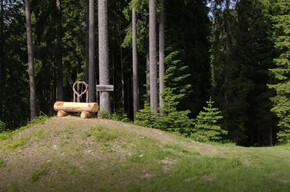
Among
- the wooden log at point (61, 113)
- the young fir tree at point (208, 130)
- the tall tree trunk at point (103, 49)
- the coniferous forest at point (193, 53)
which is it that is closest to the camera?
the wooden log at point (61, 113)

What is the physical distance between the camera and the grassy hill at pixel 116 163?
6574mm

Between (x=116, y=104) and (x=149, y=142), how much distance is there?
21.4 m

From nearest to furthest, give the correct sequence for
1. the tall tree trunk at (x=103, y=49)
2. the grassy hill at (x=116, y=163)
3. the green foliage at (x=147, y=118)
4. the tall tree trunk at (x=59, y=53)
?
the grassy hill at (x=116, y=163)
the tall tree trunk at (x=103, y=49)
the green foliage at (x=147, y=118)
the tall tree trunk at (x=59, y=53)

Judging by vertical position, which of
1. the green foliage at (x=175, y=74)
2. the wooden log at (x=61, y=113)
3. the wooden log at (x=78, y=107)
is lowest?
the wooden log at (x=61, y=113)

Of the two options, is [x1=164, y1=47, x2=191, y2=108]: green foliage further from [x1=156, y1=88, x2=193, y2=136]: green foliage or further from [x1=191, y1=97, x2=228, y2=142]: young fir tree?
[x1=191, y1=97, x2=228, y2=142]: young fir tree

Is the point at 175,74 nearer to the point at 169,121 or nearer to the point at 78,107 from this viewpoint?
the point at 169,121

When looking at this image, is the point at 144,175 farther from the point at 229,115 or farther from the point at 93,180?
the point at 229,115

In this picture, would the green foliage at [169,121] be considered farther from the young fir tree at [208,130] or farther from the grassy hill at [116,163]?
the grassy hill at [116,163]

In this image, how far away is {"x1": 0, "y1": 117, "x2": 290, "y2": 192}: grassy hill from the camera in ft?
A: 21.6

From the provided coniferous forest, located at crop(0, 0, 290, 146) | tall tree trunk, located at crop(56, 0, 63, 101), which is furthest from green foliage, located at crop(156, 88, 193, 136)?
tall tree trunk, located at crop(56, 0, 63, 101)

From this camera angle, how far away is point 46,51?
68.4 ft

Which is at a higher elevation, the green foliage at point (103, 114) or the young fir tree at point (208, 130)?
the green foliage at point (103, 114)

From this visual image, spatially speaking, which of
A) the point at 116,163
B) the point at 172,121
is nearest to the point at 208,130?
the point at 172,121

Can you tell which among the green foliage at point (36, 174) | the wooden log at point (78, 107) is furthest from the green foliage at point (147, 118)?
the green foliage at point (36, 174)
